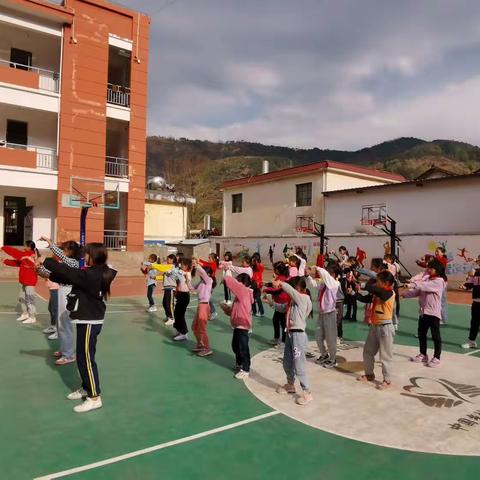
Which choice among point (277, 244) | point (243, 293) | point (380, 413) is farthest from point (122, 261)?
point (380, 413)

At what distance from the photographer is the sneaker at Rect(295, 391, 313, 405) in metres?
5.24

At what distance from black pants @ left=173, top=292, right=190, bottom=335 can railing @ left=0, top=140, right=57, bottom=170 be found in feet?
54.3

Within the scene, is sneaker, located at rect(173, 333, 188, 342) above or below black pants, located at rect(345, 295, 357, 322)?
below

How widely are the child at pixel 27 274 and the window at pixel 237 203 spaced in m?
28.8

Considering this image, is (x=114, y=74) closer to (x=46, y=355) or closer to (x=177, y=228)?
(x=177, y=228)

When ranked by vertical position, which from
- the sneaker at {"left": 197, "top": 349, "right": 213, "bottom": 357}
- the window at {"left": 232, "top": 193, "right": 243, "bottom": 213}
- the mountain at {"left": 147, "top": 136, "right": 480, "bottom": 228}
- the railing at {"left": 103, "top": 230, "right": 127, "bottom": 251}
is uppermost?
the mountain at {"left": 147, "top": 136, "right": 480, "bottom": 228}

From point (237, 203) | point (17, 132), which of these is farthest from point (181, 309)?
point (237, 203)

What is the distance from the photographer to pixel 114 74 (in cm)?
2689

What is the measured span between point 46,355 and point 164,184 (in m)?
28.9

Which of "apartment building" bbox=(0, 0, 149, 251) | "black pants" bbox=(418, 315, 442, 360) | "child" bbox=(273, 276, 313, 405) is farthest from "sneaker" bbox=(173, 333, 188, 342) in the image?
"apartment building" bbox=(0, 0, 149, 251)

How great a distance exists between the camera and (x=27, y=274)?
9.30m

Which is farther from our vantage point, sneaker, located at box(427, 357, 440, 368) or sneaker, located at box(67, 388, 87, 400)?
sneaker, located at box(427, 357, 440, 368)

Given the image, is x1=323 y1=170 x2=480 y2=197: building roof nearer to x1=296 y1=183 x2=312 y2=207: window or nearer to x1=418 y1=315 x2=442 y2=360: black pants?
x1=296 y1=183 x2=312 y2=207: window

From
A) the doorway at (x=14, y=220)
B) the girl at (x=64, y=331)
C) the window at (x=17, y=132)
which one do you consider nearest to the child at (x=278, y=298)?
the girl at (x=64, y=331)
